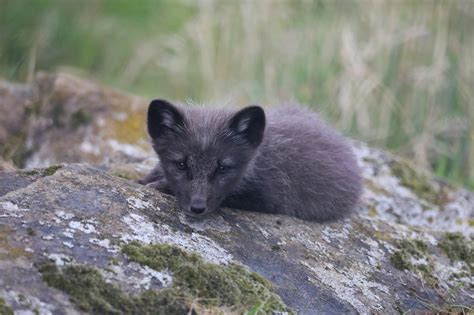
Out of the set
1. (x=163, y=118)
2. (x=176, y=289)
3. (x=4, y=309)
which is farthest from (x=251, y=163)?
(x=4, y=309)

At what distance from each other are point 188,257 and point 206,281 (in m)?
0.17

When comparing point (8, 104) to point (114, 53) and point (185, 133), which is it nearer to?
point (185, 133)

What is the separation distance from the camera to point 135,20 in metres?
11.2

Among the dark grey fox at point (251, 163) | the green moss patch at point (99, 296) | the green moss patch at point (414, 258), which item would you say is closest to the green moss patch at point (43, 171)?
the dark grey fox at point (251, 163)

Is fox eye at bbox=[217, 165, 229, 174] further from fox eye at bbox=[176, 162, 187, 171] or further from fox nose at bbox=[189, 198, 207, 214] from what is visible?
fox nose at bbox=[189, 198, 207, 214]

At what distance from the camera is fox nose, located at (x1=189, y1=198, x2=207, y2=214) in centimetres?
403

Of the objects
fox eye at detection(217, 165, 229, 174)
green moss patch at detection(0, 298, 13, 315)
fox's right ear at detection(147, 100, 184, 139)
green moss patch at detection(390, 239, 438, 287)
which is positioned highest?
fox's right ear at detection(147, 100, 184, 139)

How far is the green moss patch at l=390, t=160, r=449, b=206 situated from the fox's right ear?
2.52 metres

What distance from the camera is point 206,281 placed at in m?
3.39

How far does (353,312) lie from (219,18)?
6.52 m

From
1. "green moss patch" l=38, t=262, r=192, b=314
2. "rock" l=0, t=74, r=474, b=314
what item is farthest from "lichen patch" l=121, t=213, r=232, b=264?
"green moss patch" l=38, t=262, r=192, b=314

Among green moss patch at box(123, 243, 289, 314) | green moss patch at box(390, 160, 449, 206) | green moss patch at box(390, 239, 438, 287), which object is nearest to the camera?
green moss patch at box(123, 243, 289, 314)

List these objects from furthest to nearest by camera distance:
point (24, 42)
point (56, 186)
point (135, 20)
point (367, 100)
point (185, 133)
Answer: point (135, 20)
point (24, 42)
point (367, 100)
point (185, 133)
point (56, 186)

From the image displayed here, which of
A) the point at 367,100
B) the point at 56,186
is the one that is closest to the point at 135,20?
the point at 367,100
